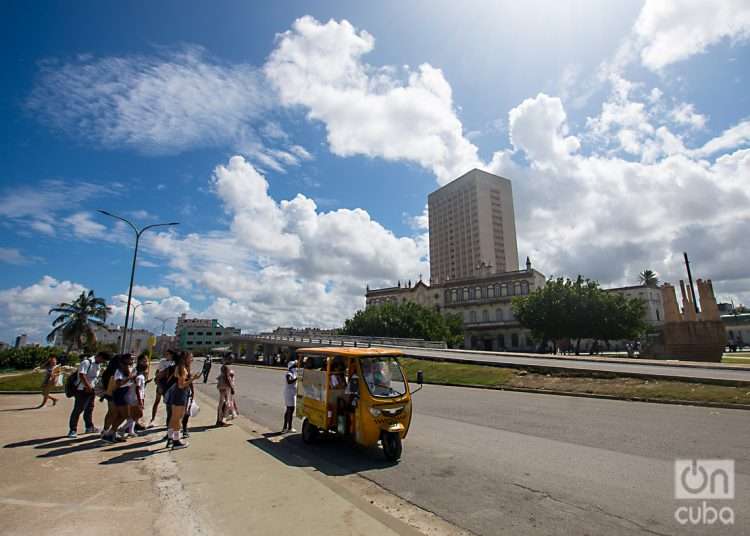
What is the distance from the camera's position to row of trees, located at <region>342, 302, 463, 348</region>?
54.2m

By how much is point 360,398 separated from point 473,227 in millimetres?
115429

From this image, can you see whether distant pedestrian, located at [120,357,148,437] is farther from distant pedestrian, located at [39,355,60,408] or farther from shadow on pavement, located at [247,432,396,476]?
distant pedestrian, located at [39,355,60,408]

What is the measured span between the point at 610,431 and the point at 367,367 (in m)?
6.05

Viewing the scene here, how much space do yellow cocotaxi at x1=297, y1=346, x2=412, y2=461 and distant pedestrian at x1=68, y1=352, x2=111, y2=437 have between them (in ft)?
15.7

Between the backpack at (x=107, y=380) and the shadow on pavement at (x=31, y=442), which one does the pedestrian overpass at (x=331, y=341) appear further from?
the shadow on pavement at (x=31, y=442)

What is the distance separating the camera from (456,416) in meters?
11.9

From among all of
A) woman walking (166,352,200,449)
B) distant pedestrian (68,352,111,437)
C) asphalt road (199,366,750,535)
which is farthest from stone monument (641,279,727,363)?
distant pedestrian (68,352,111,437)

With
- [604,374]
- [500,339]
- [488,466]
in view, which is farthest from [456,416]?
[500,339]

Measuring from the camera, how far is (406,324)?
54.5m

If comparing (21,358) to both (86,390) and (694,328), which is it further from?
(694,328)

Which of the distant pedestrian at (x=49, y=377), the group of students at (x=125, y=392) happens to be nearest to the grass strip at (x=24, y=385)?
the distant pedestrian at (x=49, y=377)

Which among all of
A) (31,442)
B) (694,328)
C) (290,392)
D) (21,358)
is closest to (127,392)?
(31,442)

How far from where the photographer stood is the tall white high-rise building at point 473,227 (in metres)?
117

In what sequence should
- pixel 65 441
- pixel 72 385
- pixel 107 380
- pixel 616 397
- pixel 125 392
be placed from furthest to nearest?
pixel 616 397 < pixel 72 385 < pixel 107 380 < pixel 125 392 < pixel 65 441
